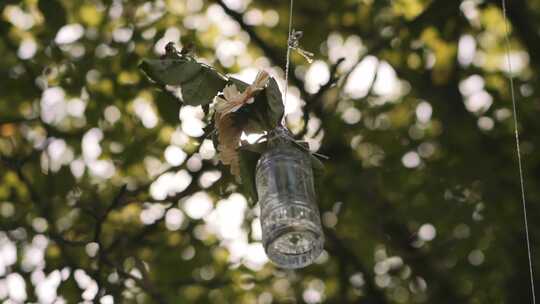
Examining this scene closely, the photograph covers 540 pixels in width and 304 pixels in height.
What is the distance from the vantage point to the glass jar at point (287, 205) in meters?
2.06

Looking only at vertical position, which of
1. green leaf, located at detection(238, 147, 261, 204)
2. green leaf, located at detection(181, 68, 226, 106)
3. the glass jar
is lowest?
the glass jar

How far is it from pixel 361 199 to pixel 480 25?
4.54ft

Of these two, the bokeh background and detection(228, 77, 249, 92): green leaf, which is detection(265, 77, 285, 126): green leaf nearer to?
detection(228, 77, 249, 92): green leaf

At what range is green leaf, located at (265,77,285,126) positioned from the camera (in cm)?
208

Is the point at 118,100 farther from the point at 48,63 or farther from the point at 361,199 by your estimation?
the point at 361,199

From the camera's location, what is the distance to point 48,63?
4.95 m

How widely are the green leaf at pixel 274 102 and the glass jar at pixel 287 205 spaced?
0.23 feet

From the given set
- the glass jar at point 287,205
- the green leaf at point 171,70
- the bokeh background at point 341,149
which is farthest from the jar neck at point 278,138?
the bokeh background at point 341,149

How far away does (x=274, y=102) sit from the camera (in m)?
2.10

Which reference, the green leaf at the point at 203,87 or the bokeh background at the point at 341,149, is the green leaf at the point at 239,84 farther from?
the bokeh background at the point at 341,149

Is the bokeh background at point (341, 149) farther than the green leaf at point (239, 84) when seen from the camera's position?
Yes

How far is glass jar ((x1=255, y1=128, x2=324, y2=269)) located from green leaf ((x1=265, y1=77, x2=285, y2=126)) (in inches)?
2.8

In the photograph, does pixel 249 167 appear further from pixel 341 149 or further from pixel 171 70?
pixel 341 149

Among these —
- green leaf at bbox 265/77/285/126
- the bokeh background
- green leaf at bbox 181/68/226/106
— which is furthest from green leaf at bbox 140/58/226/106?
the bokeh background
